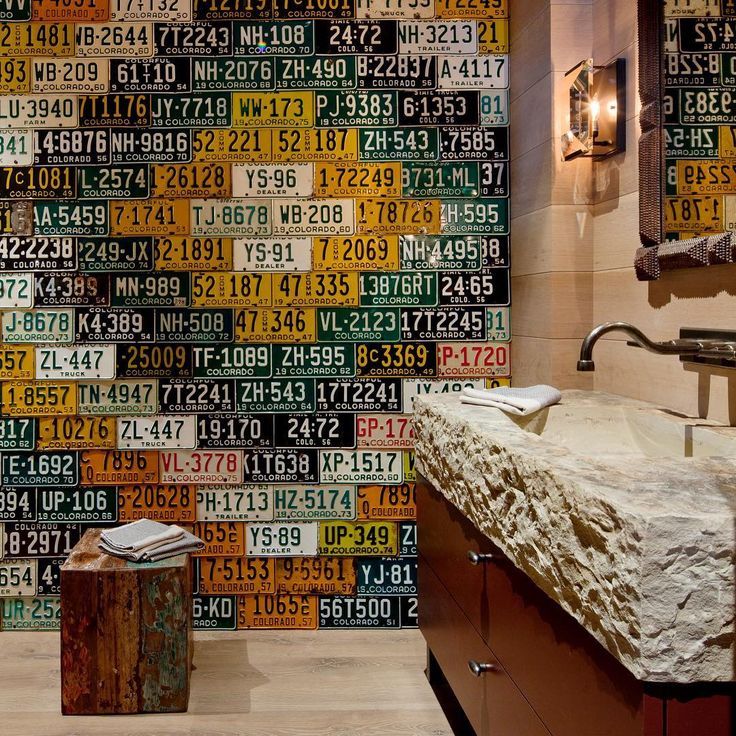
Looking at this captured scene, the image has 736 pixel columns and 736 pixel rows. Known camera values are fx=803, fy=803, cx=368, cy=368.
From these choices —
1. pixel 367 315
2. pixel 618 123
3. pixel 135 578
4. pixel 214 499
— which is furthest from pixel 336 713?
pixel 618 123

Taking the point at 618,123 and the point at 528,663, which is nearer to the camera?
the point at 528,663

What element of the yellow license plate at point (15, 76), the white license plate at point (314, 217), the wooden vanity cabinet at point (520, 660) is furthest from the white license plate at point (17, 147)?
the wooden vanity cabinet at point (520, 660)

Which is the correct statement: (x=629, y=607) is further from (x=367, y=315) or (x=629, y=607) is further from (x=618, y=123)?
(x=367, y=315)

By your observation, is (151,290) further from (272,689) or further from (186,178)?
(272,689)

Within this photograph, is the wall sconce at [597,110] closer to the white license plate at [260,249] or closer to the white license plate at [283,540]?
the white license plate at [260,249]

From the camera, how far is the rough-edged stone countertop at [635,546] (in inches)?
37.9

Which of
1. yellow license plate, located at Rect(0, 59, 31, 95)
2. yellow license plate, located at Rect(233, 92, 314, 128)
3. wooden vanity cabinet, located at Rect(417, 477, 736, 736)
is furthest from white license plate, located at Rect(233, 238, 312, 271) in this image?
wooden vanity cabinet, located at Rect(417, 477, 736, 736)

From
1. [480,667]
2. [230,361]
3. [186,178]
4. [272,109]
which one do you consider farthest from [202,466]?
[480,667]

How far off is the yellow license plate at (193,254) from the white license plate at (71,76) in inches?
24.7

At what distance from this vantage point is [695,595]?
0.97 metres

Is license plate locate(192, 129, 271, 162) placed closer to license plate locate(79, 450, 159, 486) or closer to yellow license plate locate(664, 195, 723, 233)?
license plate locate(79, 450, 159, 486)

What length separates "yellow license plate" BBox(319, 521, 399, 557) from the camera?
3.09 metres

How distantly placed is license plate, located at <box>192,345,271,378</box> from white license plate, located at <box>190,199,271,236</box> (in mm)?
439

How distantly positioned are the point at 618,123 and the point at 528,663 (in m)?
1.64
